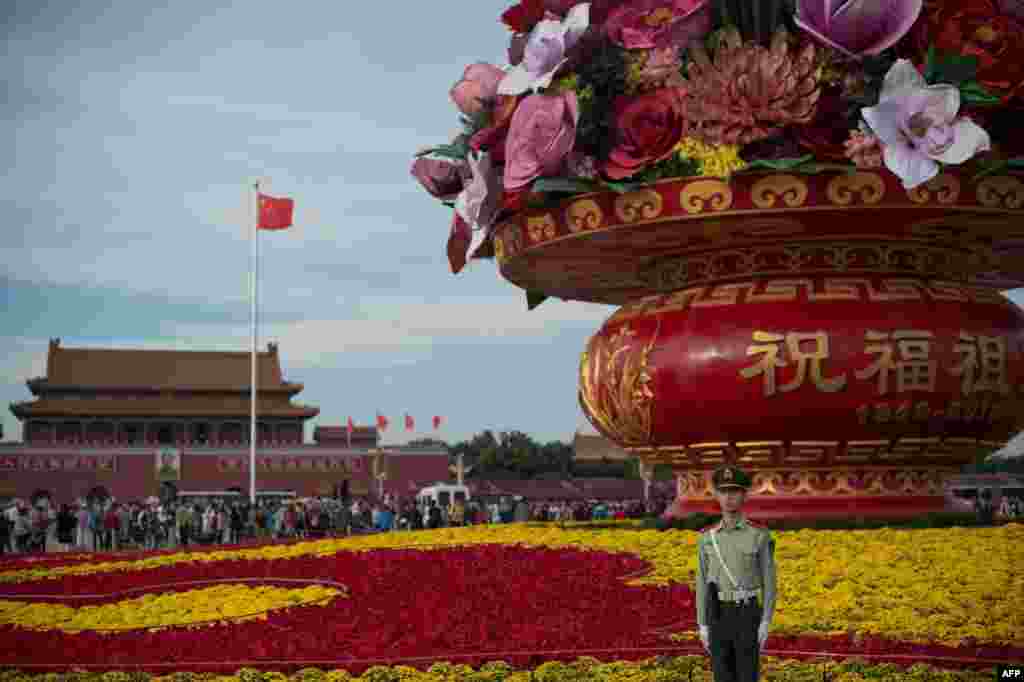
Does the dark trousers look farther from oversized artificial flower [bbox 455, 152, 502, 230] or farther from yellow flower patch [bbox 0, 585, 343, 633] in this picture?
oversized artificial flower [bbox 455, 152, 502, 230]

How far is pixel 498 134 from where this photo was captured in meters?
12.4

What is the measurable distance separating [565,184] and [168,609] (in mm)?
4837

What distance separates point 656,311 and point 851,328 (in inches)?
73.2

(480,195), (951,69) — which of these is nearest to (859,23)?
(951,69)

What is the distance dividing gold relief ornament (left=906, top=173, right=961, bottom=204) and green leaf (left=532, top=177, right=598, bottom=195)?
2678 millimetres

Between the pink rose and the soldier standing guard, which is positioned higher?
the pink rose

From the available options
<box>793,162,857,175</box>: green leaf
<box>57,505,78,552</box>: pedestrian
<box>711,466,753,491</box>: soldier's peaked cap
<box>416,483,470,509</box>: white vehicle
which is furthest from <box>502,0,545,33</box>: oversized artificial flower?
<box>416,483,470,509</box>: white vehicle

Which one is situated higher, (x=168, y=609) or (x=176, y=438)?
(x=176, y=438)

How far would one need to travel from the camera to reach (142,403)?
65375 mm

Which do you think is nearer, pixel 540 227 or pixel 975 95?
pixel 975 95

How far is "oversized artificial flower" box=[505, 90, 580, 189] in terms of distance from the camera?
454 inches

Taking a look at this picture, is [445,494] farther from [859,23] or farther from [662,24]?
[859,23]

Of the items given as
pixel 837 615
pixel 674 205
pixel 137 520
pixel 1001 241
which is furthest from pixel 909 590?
pixel 137 520

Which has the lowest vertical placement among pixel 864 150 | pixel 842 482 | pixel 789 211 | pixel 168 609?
pixel 168 609
